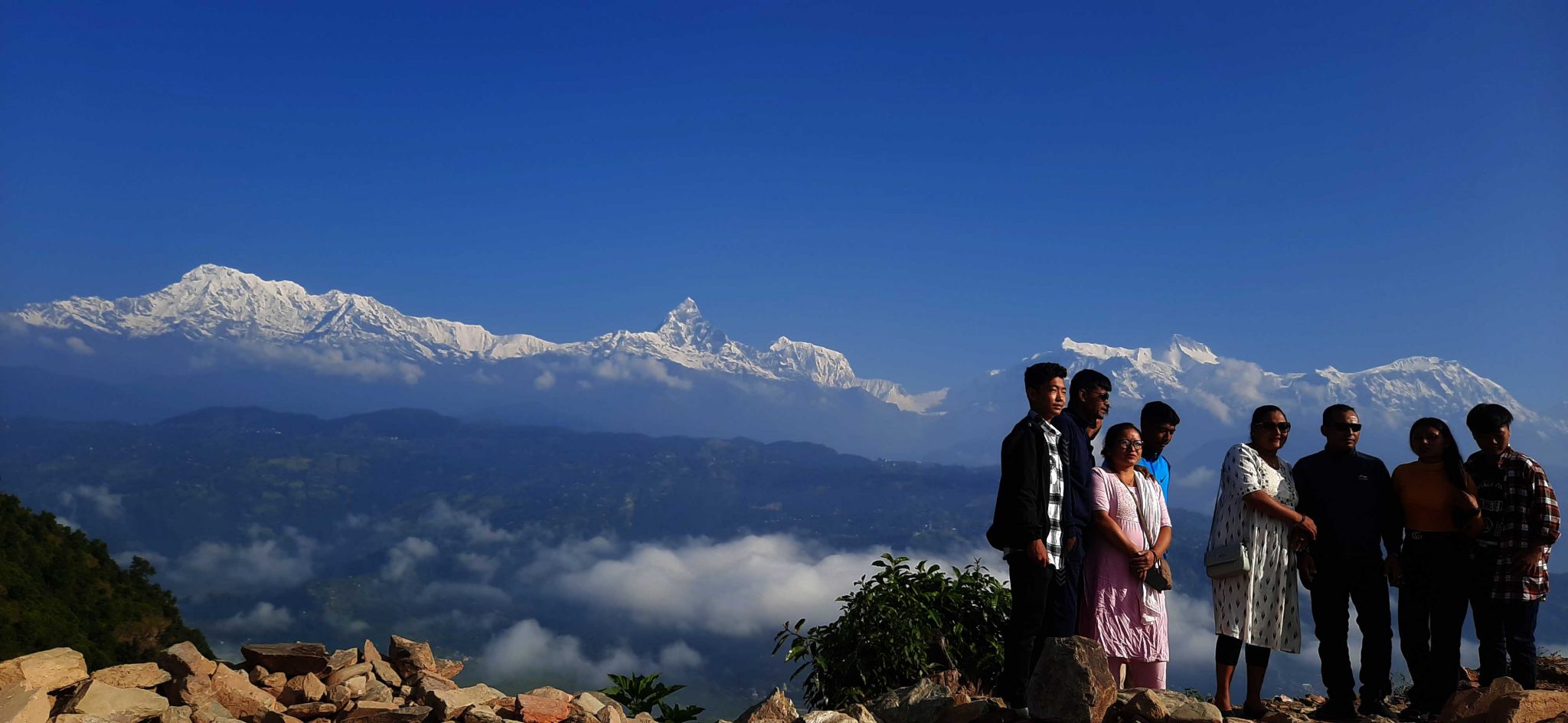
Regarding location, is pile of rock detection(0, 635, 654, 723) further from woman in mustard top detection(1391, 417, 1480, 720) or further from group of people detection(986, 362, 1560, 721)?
woman in mustard top detection(1391, 417, 1480, 720)

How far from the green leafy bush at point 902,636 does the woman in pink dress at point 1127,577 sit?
953 millimetres

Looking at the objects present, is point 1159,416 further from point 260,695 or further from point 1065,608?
point 260,695

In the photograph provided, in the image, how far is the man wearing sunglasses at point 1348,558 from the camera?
6438 mm

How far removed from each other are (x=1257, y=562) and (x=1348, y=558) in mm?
614

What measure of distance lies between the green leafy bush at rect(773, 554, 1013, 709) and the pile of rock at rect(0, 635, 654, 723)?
1.38 m

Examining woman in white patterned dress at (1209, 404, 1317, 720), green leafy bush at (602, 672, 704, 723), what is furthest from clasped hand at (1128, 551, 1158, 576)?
green leafy bush at (602, 672, 704, 723)

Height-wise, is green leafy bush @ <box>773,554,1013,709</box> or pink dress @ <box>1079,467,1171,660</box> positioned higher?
pink dress @ <box>1079,467,1171,660</box>

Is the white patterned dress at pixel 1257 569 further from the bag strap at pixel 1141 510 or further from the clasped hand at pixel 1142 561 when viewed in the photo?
the clasped hand at pixel 1142 561

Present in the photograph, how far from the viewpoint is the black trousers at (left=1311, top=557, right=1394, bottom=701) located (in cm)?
643

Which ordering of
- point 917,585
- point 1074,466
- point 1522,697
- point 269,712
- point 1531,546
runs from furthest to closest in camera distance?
point 917,585
point 1531,546
point 1074,466
point 269,712
point 1522,697

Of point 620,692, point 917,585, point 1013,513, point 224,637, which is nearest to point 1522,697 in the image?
point 1013,513

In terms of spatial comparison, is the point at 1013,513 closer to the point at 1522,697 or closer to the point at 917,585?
the point at 917,585

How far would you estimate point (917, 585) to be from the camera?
6906 mm

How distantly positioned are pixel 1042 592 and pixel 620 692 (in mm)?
2821
